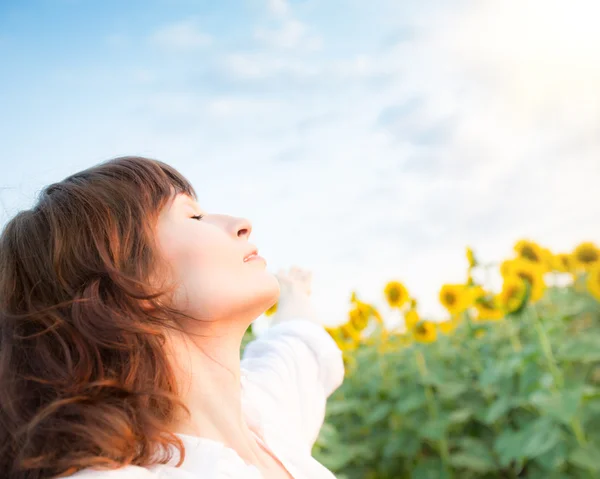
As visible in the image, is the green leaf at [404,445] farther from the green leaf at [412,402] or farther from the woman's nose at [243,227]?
the woman's nose at [243,227]

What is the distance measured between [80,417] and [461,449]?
296 cm

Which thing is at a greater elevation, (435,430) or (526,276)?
(526,276)

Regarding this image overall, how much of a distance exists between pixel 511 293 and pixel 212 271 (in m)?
1.89

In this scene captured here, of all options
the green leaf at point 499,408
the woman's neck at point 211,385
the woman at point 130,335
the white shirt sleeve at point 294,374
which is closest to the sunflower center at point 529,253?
the green leaf at point 499,408

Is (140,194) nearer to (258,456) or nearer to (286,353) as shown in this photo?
(258,456)

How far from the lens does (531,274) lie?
3049 millimetres

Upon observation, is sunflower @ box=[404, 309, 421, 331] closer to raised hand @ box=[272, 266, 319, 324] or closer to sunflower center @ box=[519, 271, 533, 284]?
sunflower center @ box=[519, 271, 533, 284]

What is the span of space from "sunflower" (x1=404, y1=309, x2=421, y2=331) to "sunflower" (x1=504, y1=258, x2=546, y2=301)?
0.83 metres

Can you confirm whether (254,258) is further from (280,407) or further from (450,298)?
(450,298)

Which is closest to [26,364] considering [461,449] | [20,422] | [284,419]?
[20,422]

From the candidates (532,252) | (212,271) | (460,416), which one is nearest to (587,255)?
(532,252)

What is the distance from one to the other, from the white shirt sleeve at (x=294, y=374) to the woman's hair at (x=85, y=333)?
0.46m

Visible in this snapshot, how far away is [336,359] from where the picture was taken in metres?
2.01

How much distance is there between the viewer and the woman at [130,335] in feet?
3.80
